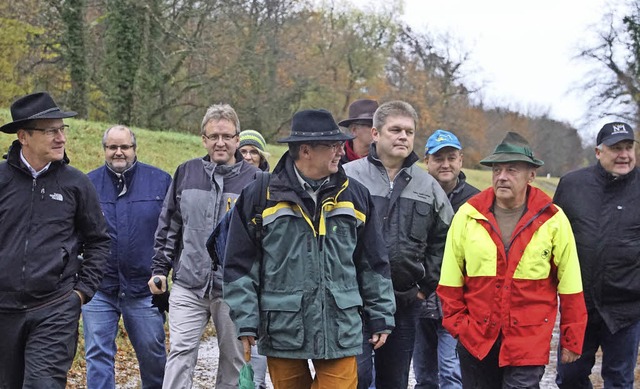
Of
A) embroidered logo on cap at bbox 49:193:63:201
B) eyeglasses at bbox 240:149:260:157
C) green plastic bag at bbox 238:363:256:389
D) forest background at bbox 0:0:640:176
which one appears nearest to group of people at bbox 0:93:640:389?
embroidered logo on cap at bbox 49:193:63:201

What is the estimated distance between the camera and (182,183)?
593 cm

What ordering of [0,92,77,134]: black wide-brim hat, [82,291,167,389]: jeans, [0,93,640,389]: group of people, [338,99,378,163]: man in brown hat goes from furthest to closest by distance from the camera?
1. [338,99,378,163]: man in brown hat
2. [82,291,167,389]: jeans
3. [0,92,77,134]: black wide-brim hat
4. [0,93,640,389]: group of people

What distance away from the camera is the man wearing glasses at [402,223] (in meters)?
5.45

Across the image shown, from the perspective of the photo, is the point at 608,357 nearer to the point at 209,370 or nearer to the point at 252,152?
the point at 252,152

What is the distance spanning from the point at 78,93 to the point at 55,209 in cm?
2408

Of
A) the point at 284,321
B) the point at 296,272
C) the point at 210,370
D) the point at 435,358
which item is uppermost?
the point at 296,272

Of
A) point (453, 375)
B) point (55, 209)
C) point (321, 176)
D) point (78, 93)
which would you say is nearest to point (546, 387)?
point (453, 375)

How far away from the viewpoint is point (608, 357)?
5977 mm

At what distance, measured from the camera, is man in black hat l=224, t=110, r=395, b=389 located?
4340 mm

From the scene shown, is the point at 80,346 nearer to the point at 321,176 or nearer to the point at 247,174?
the point at 247,174

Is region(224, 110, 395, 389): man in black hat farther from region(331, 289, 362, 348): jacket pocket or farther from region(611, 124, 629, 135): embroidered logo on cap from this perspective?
region(611, 124, 629, 135): embroidered logo on cap

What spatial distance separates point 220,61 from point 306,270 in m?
26.5

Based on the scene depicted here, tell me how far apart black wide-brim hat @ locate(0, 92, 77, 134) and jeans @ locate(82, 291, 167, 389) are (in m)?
1.61

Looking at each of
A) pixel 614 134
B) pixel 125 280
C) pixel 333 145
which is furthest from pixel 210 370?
pixel 614 134
